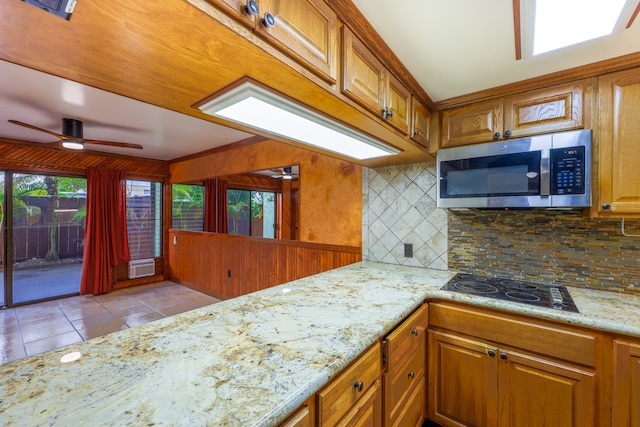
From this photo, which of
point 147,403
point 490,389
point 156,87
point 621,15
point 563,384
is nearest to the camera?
point 147,403

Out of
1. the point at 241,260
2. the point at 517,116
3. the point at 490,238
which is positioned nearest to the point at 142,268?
the point at 241,260

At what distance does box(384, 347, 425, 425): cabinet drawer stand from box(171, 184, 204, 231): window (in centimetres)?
505

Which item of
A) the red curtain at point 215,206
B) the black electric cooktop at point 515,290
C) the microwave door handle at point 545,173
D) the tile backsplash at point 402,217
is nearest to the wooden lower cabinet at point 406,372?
the black electric cooktop at point 515,290

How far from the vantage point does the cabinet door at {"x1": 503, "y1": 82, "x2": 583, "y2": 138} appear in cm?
156

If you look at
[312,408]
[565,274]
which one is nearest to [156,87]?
[312,408]

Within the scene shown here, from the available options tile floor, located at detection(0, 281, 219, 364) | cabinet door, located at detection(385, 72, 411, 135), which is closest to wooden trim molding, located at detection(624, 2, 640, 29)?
cabinet door, located at detection(385, 72, 411, 135)

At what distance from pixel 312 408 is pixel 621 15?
6.10 feet

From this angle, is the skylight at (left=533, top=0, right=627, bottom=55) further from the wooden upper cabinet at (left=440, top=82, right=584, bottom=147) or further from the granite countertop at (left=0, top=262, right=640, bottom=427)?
the granite countertop at (left=0, top=262, right=640, bottom=427)

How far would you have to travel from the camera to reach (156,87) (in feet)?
3.24

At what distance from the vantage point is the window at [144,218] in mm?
5125

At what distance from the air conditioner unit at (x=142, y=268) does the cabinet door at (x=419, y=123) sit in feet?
17.6

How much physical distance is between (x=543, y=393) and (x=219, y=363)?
61.8 inches

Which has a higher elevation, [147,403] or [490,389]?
[147,403]

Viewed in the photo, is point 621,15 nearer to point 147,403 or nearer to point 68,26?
point 68,26
